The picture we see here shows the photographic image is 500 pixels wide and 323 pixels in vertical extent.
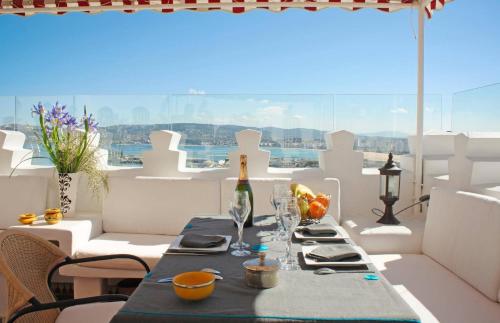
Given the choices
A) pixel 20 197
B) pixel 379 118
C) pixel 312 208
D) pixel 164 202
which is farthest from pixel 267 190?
pixel 20 197

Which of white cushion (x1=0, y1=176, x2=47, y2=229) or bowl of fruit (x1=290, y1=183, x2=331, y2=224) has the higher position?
bowl of fruit (x1=290, y1=183, x2=331, y2=224)

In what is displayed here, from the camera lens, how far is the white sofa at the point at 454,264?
1878 mm

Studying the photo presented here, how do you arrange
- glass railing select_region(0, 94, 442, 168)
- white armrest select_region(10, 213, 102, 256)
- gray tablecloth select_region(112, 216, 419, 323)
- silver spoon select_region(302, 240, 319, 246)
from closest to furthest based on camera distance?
gray tablecloth select_region(112, 216, 419, 323) → silver spoon select_region(302, 240, 319, 246) → white armrest select_region(10, 213, 102, 256) → glass railing select_region(0, 94, 442, 168)

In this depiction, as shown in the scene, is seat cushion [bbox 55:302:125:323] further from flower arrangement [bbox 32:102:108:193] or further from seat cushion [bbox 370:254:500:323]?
flower arrangement [bbox 32:102:108:193]

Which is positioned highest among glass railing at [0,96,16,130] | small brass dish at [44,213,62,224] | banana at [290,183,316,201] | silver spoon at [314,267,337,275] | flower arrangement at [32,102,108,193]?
glass railing at [0,96,16,130]

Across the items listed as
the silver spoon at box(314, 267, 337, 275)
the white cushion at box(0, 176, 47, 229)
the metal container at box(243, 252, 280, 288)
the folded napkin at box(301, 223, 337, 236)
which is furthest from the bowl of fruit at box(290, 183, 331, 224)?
the white cushion at box(0, 176, 47, 229)

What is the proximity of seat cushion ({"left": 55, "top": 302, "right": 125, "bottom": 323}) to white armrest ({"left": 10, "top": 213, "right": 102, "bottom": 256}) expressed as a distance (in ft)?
3.77

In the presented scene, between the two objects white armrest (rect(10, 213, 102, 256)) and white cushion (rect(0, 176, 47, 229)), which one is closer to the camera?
white armrest (rect(10, 213, 102, 256))

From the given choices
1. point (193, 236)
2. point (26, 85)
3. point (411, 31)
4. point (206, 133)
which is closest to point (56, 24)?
point (26, 85)

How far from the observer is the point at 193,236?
183cm

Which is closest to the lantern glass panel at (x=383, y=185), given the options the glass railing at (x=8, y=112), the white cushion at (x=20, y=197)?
the white cushion at (x=20, y=197)

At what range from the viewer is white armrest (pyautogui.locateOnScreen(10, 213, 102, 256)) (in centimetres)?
298

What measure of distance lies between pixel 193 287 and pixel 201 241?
1.94 ft

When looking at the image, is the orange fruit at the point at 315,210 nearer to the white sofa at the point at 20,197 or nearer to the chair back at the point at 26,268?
the chair back at the point at 26,268
